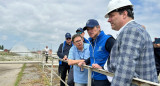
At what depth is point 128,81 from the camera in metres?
1.18

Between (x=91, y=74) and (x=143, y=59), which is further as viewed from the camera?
(x=91, y=74)

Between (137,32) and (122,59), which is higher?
(137,32)

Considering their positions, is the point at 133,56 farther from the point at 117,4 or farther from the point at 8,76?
the point at 8,76

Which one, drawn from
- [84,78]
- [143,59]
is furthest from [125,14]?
[84,78]

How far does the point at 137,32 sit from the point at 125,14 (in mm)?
259

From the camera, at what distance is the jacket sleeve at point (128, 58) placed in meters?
1.16

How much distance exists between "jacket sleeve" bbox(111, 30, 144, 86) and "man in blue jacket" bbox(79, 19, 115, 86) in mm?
747

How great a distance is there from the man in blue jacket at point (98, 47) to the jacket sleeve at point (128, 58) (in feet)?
2.45

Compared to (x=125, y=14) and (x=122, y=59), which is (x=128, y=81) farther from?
(x=125, y=14)

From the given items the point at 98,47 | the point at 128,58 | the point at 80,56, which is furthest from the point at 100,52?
the point at 80,56

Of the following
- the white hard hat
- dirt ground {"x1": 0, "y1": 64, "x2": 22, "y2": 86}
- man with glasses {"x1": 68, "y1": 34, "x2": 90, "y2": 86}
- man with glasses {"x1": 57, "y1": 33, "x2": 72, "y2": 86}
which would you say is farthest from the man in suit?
dirt ground {"x1": 0, "y1": 64, "x2": 22, "y2": 86}

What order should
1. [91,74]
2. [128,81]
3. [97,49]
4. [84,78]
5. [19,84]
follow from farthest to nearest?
[19,84] < [84,78] < [91,74] < [97,49] < [128,81]

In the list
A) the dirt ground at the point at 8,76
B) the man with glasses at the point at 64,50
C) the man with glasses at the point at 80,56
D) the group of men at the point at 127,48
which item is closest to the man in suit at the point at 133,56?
the group of men at the point at 127,48

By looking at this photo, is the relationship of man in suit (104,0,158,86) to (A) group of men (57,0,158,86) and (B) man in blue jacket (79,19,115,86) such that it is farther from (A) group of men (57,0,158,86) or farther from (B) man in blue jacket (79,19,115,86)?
(B) man in blue jacket (79,19,115,86)
